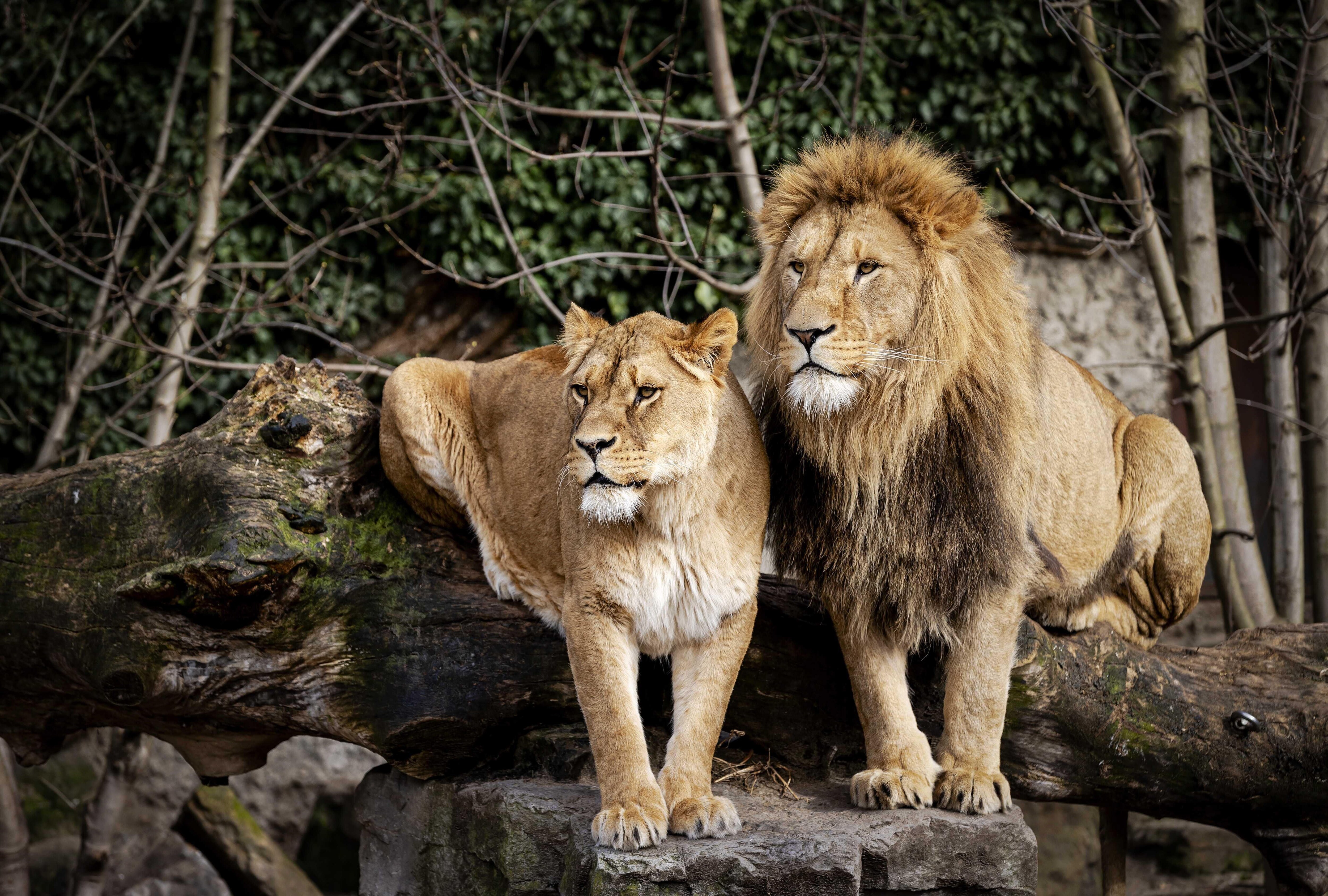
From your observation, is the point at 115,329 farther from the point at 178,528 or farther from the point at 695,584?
the point at 695,584

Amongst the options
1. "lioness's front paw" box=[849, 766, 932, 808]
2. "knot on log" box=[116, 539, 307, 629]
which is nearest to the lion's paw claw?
"lioness's front paw" box=[849, 766, 932, 808]

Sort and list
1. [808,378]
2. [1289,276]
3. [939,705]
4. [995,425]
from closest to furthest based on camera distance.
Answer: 1. [808,378]
2. [995,425]
3. [939,705]
4. [1289,276]

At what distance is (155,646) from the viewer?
4.21 meters

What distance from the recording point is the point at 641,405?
3.63 m

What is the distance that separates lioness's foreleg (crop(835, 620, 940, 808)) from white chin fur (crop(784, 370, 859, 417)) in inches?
35.5

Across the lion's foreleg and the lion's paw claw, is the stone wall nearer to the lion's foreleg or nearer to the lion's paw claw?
the lion's foreleg

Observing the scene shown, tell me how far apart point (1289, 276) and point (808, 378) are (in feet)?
16.0

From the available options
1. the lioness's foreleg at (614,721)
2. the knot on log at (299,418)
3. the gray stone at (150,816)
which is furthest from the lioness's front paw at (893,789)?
the gray stone at (150,816)

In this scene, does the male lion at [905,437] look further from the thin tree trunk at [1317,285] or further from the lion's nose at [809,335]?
the thin tree trunk at [1317,285]

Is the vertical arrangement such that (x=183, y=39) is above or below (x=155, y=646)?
above

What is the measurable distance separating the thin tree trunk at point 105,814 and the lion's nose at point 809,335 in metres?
4.52

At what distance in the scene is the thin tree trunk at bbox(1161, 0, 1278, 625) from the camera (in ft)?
21.8

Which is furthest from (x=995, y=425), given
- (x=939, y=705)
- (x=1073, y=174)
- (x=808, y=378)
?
(x=1073, y=174)

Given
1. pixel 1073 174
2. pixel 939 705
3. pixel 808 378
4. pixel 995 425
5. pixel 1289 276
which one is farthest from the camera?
pixel 1073 174
